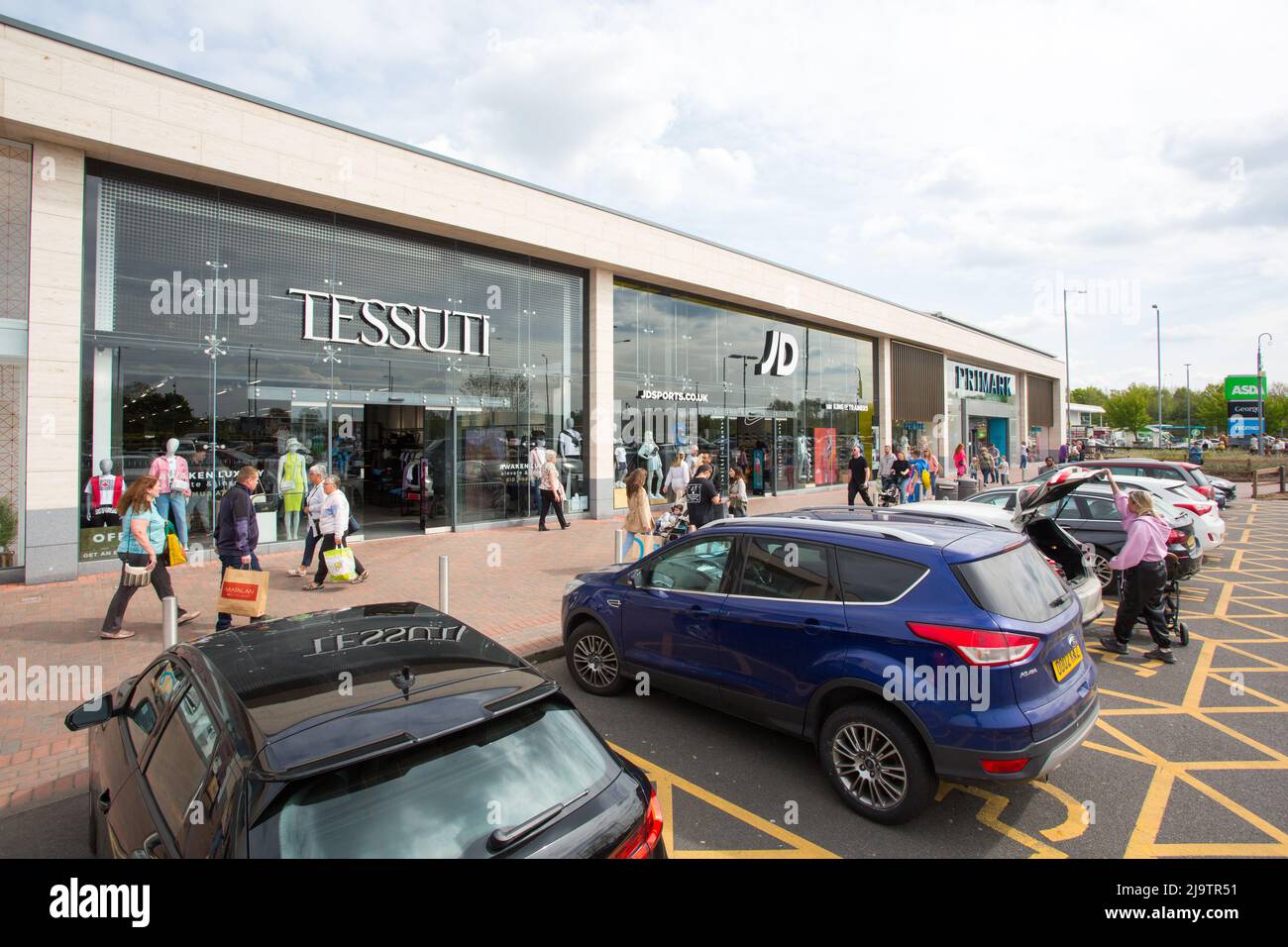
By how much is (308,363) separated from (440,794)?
1242cm

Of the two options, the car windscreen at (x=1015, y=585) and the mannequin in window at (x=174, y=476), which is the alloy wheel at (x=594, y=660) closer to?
the car windscreen at (x=1015, y=585)

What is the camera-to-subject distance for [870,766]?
148 inches

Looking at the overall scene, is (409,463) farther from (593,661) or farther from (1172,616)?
(1172,616)

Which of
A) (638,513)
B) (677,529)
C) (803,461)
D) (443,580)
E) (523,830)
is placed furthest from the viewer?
(803,461)

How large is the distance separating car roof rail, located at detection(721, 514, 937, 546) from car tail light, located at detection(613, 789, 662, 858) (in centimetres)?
233

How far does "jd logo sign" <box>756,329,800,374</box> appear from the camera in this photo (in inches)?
894

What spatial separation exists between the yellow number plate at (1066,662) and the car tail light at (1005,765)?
57 centimetres

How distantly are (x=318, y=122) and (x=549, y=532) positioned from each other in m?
8.93

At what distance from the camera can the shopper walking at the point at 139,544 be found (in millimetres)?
6844

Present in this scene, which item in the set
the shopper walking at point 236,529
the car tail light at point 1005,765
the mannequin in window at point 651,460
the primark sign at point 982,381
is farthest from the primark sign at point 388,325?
the primark sign at point 982,381

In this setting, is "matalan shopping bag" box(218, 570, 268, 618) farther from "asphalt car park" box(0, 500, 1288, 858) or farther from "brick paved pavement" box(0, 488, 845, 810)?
"asphalt car park" box(0, 500, 1288, 858)

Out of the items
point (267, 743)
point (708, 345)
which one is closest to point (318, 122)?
point (708, 345)

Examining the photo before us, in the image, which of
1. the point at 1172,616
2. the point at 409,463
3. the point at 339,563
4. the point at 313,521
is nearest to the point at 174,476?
the point at 313,521

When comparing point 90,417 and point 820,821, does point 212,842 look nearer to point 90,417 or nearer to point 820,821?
point 820,821
